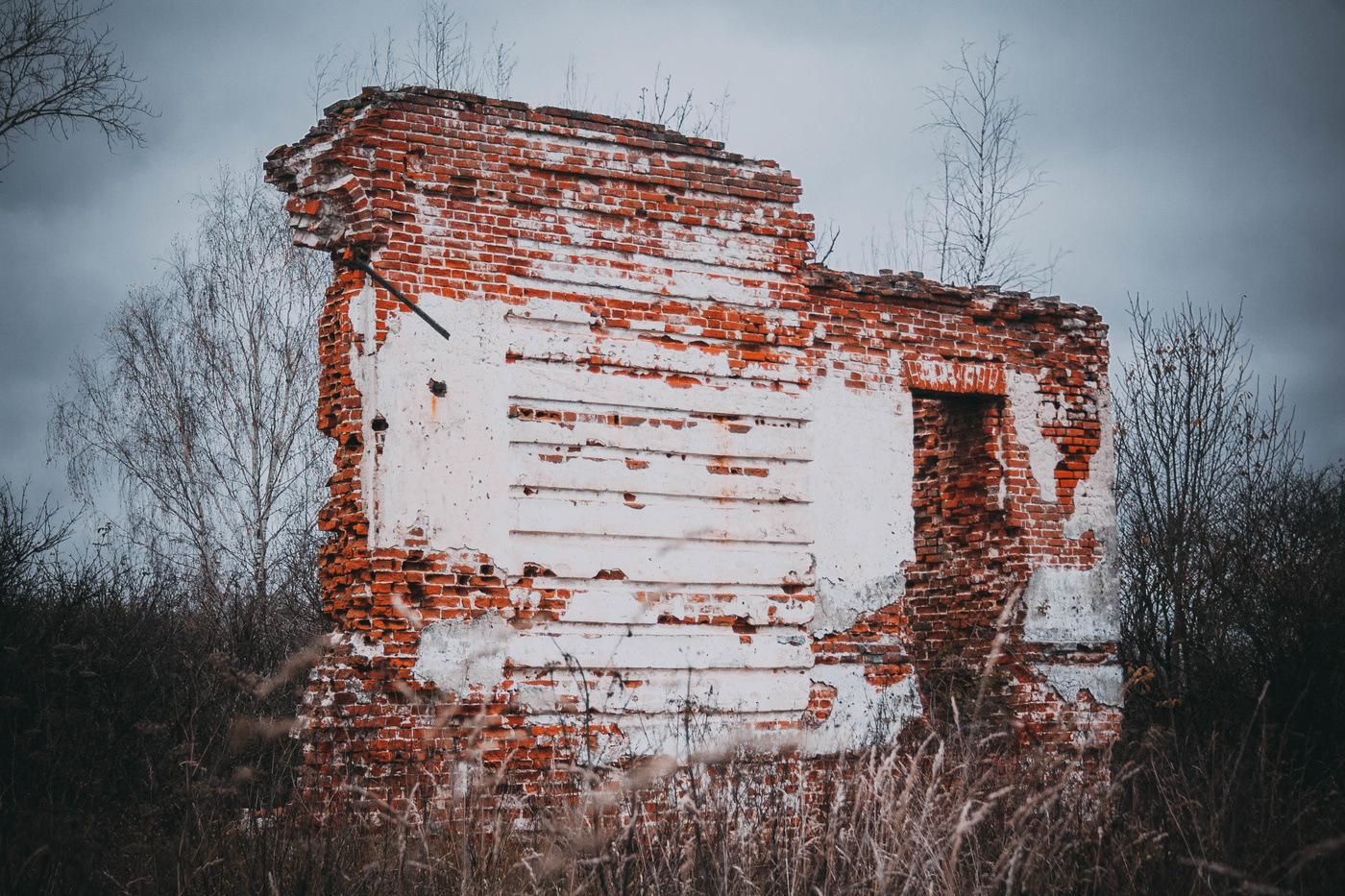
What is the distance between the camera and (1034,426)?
7.87 meters

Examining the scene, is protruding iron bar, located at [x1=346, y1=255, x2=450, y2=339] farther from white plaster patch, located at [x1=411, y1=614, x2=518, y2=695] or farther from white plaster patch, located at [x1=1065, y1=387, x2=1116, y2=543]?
white plaster patch, located at [x1=1065, y1=387, x2=1116, y2=543]

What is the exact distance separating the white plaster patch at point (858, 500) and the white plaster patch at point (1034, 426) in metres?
1.06

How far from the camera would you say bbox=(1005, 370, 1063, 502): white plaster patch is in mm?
7812

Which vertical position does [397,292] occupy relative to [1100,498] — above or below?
above

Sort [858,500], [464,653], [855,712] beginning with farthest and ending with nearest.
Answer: [858,500]
[855,712]
[464,653]

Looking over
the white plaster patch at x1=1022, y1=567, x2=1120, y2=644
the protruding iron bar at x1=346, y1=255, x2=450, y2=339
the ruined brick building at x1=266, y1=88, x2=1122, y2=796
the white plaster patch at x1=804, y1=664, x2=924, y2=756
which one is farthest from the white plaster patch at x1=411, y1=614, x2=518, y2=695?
the white plaster patch at x1=1022, y1=567, x2=1120, y2=644

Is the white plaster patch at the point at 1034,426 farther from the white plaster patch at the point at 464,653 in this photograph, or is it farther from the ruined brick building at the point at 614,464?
the white plaster patch at the point at 464,653

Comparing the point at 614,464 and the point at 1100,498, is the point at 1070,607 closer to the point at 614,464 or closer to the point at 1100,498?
the point at 1100,498

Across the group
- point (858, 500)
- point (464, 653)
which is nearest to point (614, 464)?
point (464, 653)

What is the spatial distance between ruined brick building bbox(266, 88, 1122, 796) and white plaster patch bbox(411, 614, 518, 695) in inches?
0.6

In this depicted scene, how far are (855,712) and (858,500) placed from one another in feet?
4.61

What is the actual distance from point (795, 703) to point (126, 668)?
221 inches

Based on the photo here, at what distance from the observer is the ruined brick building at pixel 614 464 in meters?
5.89

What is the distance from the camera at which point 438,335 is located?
239 inches
